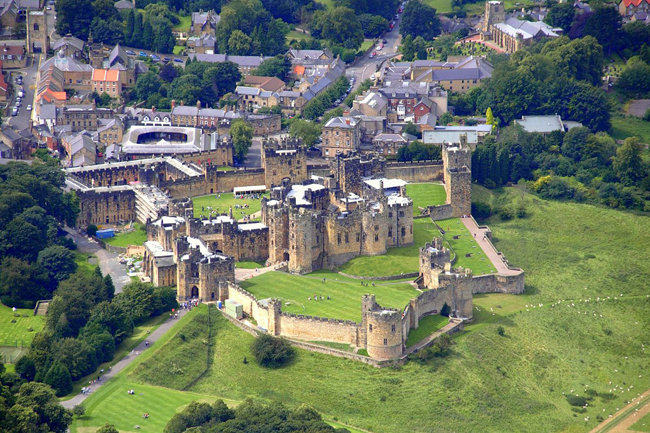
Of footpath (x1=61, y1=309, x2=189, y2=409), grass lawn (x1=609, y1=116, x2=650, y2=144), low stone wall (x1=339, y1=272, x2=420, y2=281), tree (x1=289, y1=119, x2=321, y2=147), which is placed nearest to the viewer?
footpath (x1=61, y1=309, x2=189, y2=409)

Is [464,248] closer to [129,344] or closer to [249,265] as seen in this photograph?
[249,265]

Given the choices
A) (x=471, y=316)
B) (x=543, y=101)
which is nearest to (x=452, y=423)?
(x=471, y=316)

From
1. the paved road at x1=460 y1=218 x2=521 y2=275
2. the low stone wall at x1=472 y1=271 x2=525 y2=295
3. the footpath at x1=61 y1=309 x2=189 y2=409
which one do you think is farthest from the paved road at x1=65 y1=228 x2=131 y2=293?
the paved road at x1=460 y1=218 x2=521 y2=275

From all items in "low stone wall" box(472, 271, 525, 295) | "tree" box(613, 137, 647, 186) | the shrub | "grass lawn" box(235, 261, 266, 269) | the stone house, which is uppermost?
the stone house

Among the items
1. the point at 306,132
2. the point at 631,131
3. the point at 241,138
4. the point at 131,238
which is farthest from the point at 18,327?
the point at 631,131

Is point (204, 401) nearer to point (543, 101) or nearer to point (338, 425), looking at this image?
point (338, 425)

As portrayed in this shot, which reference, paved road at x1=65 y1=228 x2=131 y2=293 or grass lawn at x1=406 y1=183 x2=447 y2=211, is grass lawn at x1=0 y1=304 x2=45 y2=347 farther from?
grass lawn at x1=406 y1=183 x2=447 y2=211
